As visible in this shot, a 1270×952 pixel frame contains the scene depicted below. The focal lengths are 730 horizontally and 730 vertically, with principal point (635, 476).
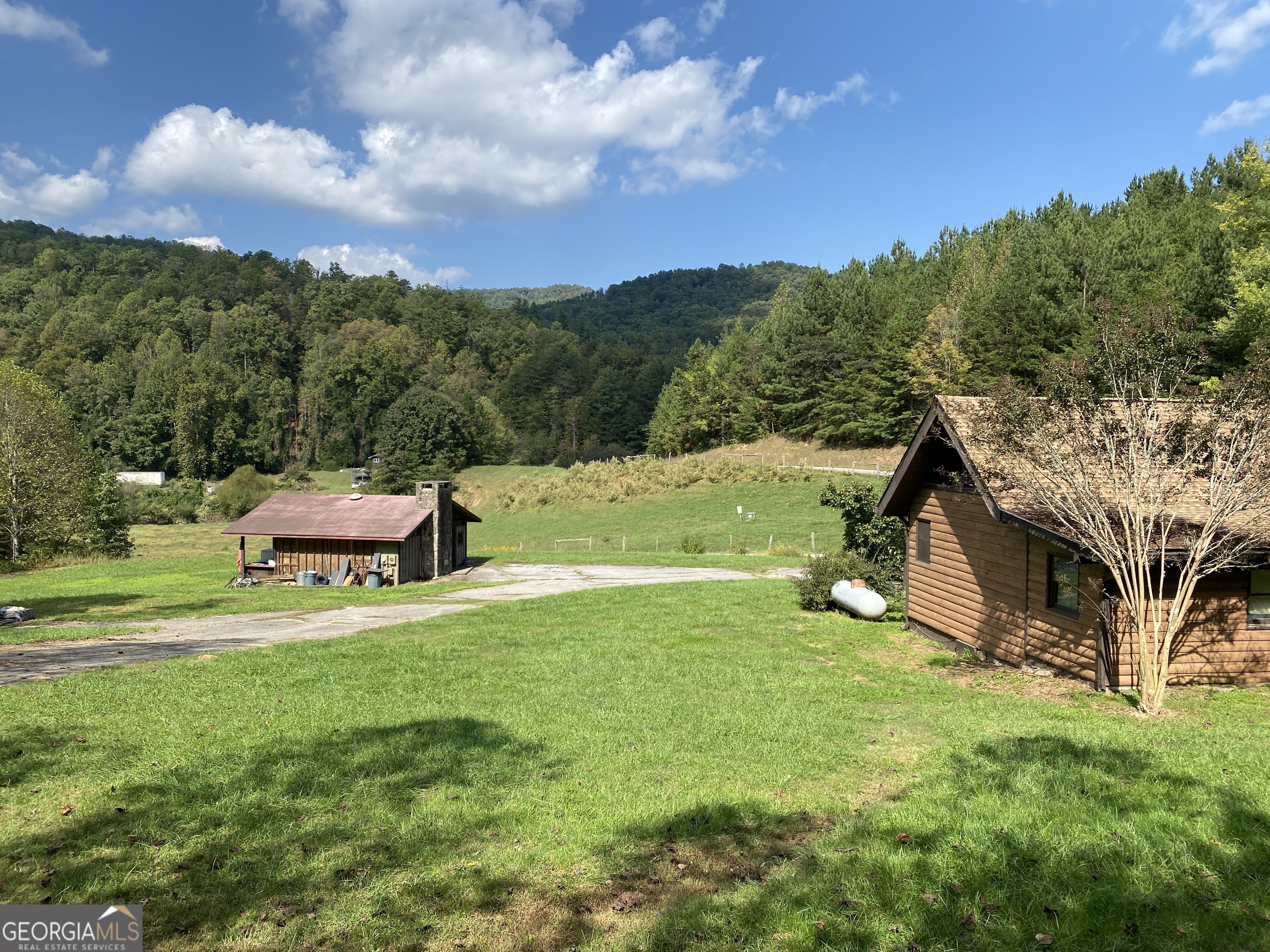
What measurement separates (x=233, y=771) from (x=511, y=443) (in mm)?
111401

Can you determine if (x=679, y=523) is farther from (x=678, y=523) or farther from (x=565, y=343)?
(x=565, y=343)

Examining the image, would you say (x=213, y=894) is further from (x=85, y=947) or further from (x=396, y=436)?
(x=396, y=436)

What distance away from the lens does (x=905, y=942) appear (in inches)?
192

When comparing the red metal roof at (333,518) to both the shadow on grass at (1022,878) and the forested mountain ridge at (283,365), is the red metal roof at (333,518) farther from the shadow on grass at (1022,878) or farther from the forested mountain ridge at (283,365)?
Result: the forested mountain ridge at (283,365)

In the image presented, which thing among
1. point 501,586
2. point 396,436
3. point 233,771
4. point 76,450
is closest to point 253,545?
point 76,450

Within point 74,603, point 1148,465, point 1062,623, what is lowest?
point 74,603

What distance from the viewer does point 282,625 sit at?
19.6 meters

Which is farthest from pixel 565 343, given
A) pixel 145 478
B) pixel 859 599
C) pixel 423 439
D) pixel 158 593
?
pixel 859 599

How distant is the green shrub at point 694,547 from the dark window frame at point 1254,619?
1201 inches

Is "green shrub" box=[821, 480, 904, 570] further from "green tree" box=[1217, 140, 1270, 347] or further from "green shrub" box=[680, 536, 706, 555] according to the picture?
"green tree" box=[1217, 140, 1270, 347]

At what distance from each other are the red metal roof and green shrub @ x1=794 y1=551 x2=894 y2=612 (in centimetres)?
1728

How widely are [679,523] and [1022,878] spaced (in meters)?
46.0

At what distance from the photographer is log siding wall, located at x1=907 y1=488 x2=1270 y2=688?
39.9 feet

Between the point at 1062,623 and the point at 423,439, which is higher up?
the point at 423,439
